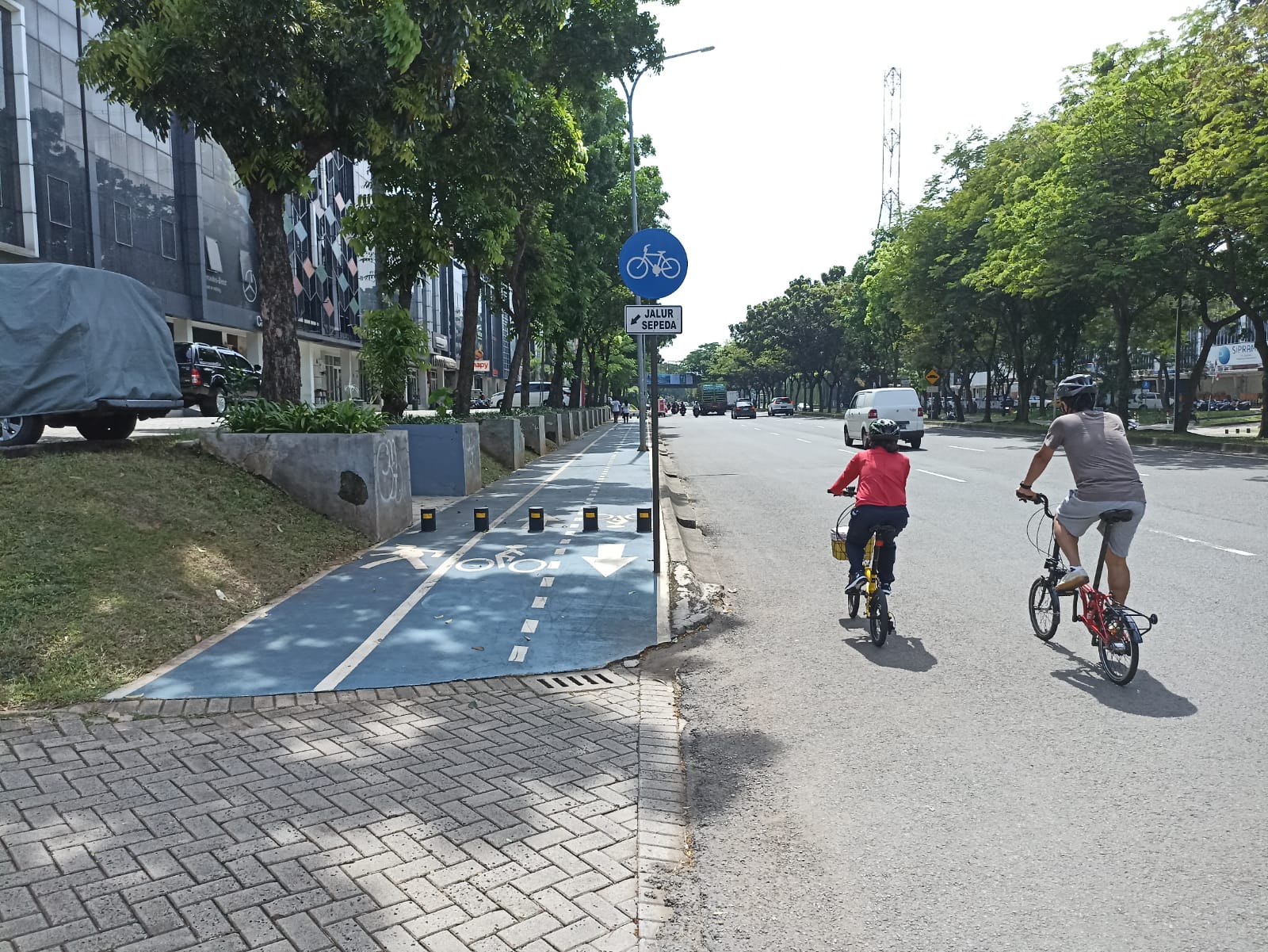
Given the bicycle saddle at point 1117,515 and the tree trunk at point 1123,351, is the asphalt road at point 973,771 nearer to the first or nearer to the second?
the bicycle saddle at point 1117,515

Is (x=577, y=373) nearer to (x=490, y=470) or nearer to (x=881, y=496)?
(x=490, y=470)

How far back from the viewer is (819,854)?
349cm

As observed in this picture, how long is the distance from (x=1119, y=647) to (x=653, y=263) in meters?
5.31

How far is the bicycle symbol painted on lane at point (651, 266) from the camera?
877 cm

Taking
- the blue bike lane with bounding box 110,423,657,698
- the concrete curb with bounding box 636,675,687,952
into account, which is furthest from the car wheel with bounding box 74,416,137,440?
the concrete curb with bounding box 636,675,687,952

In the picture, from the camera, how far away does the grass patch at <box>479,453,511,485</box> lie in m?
16.9

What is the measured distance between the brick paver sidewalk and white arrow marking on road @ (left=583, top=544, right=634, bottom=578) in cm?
360

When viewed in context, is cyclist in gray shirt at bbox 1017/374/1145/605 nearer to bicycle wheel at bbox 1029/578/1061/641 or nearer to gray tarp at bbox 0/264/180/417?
bicycle wheel at bbox 1029/578/1061/641

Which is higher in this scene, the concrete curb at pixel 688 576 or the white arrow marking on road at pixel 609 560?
the white arrow marking on road at pixel 609 560

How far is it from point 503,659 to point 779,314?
8062 cm

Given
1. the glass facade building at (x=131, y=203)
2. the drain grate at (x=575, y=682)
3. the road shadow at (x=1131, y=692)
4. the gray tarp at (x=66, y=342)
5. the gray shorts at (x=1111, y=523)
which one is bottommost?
the drain grate at (x=575, y=682)

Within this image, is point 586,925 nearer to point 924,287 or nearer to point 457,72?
point 457,72

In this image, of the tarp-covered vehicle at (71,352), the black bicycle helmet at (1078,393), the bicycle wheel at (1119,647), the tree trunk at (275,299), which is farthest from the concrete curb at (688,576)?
the tarp-covered vehicle at (71,352)

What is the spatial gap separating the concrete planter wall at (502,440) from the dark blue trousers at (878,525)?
1354 cm
